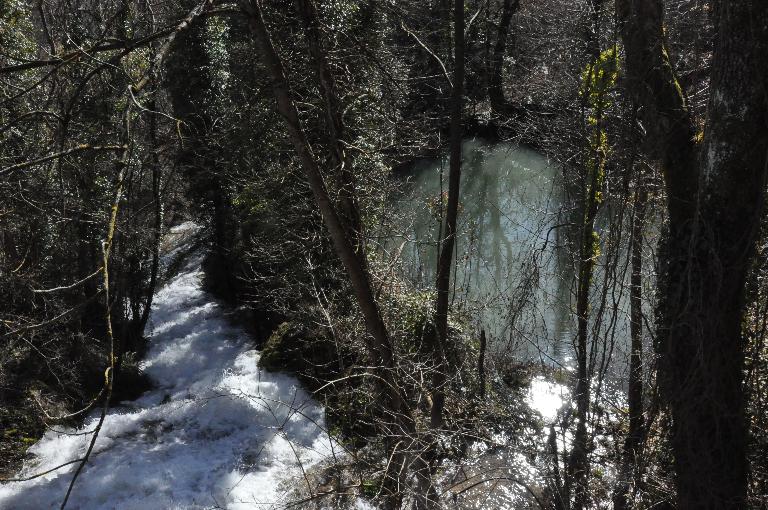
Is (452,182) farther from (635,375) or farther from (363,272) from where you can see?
(635,375)

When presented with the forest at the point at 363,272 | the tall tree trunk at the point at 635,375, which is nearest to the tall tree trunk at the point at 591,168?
the forest at the point at 363,272

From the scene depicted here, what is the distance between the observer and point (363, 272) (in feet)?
19.4

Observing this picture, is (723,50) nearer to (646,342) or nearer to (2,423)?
(646,342)

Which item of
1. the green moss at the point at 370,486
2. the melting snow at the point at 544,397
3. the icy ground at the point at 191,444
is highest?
the green moss at the point at 370,486

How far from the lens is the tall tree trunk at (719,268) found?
4.50 metres

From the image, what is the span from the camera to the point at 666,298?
17.3ft

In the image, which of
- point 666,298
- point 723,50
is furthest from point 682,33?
point 666,298

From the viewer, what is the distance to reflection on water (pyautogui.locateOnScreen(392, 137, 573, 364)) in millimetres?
11127

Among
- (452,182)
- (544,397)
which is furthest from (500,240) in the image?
(452,182)

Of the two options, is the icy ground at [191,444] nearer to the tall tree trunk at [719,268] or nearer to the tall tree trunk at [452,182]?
the tall tree trunk at [452,182]

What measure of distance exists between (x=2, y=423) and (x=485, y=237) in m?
11.0

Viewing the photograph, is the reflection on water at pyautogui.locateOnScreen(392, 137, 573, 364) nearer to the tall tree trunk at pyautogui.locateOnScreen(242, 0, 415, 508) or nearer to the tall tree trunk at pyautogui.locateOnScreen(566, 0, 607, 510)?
the tall tree trunk at pyautogui.locateOnScreen(566, 0, 607, 510)

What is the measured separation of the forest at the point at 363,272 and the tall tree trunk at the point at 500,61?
35.1 inches

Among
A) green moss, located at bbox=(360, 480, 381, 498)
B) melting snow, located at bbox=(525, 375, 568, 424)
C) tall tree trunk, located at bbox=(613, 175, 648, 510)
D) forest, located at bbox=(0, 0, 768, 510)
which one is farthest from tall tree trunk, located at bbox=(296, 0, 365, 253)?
melting snow, located at bbox=(525, 375, 568, 424)
